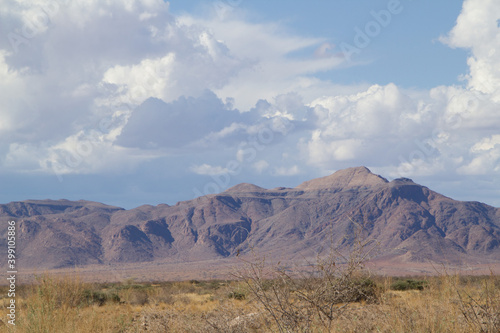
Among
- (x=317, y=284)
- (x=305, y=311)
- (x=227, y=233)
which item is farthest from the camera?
(x=227, y=233)

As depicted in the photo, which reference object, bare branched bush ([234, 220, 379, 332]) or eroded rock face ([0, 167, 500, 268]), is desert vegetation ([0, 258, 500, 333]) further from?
eroded rock face ([0, 167, 500, 268])

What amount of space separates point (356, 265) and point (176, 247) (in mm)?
178864

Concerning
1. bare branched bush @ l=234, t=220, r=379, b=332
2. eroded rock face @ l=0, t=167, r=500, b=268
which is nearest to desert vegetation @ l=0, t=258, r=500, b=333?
bare branched bush @ l=234, t=220, r=379, b=332

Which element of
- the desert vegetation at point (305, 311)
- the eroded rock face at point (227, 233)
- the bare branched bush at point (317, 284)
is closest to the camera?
the bare branched bush at point (317, 284)

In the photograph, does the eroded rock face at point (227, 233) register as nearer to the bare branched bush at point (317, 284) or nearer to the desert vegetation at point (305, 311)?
the desert vegetation at point (305, 311)

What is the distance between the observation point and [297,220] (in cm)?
18225

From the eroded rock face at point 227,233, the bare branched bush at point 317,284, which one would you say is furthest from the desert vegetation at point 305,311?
the eroded rock face at point 227,233

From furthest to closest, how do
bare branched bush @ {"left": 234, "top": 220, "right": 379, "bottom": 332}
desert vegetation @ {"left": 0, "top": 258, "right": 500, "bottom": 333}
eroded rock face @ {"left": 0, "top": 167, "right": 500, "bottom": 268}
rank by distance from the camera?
eroded rock face @ {"left": 0, "top": 167, "right": 500, "bottom": 268}
desert vegetation @ {"left": 0, "top": 258, "right": 500, "bottom": 333}
bare branched bush @ {"left": 234, "top": 220, "right": 379, "bottom": 332}

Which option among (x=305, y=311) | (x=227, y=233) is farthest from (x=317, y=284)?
(x=227, y=233)

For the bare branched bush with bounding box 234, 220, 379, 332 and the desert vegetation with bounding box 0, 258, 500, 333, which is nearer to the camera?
the bare branched bush with bounding box 234, 220, 379, 332

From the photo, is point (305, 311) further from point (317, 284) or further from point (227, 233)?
point (227, 233)

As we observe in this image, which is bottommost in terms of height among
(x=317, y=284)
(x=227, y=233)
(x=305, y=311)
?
(x=305, y=311)

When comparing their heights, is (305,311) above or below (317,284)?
below

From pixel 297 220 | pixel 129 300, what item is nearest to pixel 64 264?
pixel 297 220
